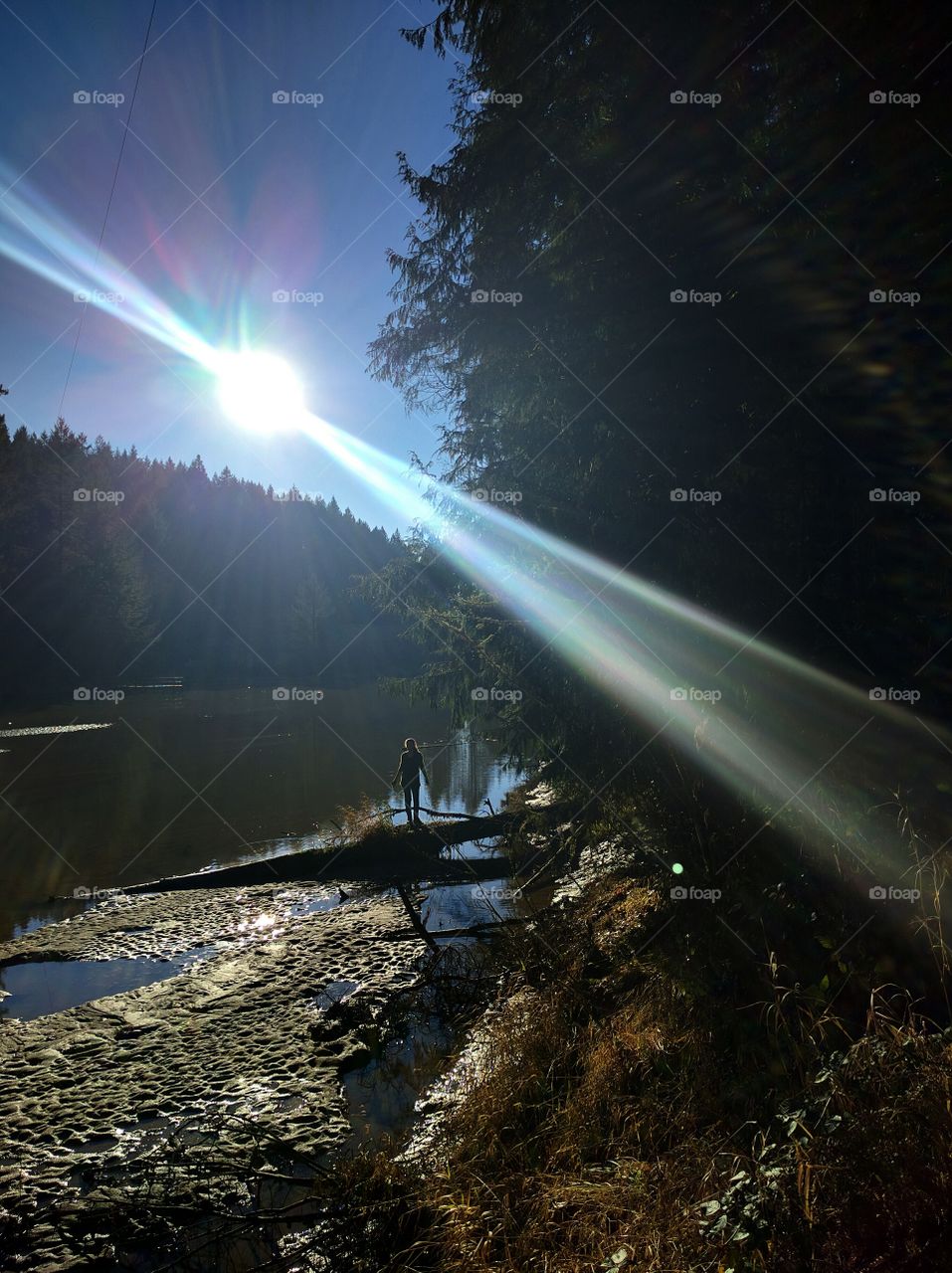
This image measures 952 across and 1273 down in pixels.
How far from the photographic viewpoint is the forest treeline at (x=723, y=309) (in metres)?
4.98

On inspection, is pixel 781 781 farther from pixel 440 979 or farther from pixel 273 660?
pixel 273 660

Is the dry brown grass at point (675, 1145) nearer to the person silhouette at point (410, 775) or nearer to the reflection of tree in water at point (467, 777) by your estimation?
the person silhouette at point (410, 775)

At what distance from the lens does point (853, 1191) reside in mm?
2322

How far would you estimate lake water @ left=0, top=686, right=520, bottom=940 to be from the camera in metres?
12.0

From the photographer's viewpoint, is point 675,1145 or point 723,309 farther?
point 723,309

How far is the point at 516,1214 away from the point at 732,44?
7.85 meters

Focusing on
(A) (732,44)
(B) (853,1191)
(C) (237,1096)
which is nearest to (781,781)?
(B) (853,1191)

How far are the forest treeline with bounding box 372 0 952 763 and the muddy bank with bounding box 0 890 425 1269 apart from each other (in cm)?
341

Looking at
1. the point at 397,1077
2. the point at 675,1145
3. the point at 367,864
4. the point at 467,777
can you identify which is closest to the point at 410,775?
the point at 367,864

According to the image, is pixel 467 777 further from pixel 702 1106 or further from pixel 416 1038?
pixel 702 1106

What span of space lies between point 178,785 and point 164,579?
2178 inches

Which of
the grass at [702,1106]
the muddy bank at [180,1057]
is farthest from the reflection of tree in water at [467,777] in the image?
the grass at [702,1106]

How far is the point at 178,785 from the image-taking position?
18.4 m

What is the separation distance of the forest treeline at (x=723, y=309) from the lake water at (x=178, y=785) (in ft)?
11.3
